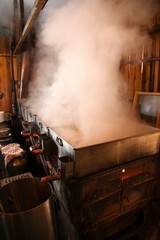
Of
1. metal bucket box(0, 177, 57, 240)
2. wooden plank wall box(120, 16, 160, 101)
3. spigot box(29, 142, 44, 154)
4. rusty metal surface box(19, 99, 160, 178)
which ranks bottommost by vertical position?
metal bucket box(0, 177, 57, 240)

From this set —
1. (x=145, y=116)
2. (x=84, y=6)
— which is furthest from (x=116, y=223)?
(x=84, y=6)

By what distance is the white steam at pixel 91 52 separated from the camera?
102 inches

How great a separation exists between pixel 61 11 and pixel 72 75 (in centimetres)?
111

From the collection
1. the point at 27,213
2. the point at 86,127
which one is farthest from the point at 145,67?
the point at 27,213

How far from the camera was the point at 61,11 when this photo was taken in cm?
290

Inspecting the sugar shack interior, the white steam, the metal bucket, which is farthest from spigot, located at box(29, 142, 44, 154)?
the white steam

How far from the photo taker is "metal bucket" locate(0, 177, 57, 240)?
1291 mm

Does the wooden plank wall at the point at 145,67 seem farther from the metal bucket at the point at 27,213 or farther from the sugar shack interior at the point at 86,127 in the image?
the metal bucket at the point at 27,213

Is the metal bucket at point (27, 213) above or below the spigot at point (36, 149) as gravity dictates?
below

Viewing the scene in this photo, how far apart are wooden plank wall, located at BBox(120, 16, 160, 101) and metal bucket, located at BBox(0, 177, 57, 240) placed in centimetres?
244

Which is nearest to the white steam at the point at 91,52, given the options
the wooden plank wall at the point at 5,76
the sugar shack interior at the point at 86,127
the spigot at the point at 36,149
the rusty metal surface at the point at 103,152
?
the sugar shack interior at the point at 86,127

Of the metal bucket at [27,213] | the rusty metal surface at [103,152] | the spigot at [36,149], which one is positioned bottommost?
the metal bucket at [27,213]

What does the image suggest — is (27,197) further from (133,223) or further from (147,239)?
(147,239)

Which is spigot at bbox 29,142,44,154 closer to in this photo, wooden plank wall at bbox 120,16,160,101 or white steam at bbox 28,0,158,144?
white steam at bbox 28,0,158,144
